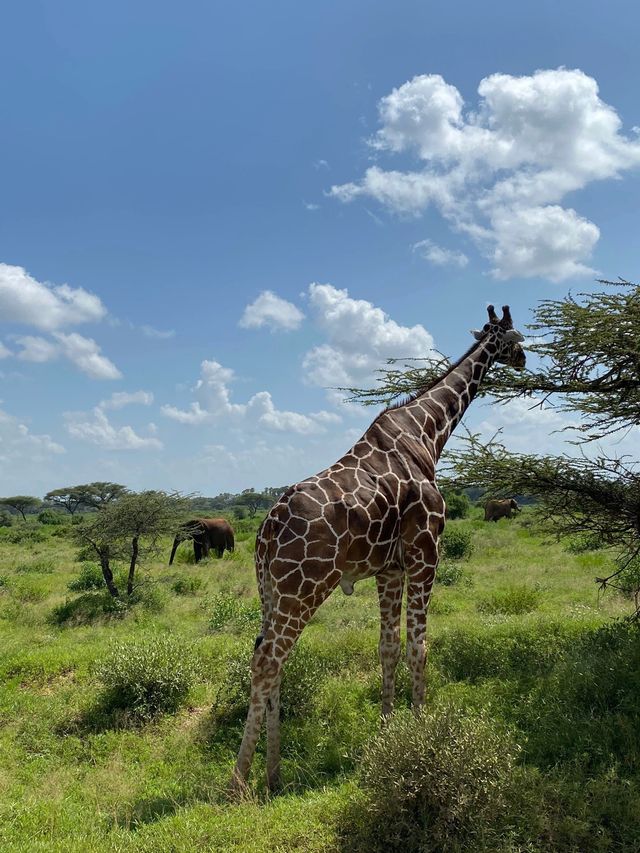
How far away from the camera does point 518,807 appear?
15.0ft

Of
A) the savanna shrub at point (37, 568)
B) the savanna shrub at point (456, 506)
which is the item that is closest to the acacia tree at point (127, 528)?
the savanna shrub at point (37, 568)

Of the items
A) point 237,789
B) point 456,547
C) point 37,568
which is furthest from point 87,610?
point 456,547

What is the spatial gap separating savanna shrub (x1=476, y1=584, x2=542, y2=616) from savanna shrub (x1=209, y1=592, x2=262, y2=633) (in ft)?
15.0

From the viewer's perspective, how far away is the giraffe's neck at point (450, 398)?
706cm

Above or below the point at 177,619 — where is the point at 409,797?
above

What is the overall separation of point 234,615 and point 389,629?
6.64 metres

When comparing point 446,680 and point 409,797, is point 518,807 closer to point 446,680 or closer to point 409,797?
point 409,797

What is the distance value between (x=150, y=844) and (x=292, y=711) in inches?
119

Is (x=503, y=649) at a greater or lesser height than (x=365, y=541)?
lesser

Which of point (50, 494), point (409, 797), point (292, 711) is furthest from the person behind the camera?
point (50, 494)

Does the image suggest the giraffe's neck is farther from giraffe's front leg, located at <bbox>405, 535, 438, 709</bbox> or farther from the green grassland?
the green grassland

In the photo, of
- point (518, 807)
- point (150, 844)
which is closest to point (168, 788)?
point (150, 844)

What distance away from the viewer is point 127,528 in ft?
57.7

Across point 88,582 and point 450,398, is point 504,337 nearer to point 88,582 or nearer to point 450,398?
point 450,398
